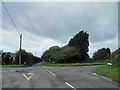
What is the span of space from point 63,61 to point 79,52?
627 centimetres

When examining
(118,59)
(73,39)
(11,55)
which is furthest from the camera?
(73,39)

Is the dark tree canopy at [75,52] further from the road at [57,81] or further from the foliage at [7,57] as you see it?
the road at [57,81]

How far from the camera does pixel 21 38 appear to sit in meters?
63.4

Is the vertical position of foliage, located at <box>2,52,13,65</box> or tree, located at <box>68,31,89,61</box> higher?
tree, located at <box>68,31,89,61</box>

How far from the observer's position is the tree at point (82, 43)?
9736 centimetres

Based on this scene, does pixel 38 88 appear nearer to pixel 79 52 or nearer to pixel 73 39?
pixel 79 52

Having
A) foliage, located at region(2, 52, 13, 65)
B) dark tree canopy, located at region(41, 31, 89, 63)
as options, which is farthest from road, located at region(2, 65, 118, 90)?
dark tree canopy, located at region(41, 31, 89, 63)

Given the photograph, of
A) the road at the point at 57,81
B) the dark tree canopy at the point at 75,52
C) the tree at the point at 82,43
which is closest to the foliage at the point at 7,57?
the dark tree canopy at the point at 75,52

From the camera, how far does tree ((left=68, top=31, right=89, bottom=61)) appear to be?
97363mm

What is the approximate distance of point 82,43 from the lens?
98.5 m

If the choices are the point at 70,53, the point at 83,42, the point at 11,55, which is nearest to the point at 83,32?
the point at 83,42

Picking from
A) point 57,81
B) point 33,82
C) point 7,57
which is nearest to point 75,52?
point 7,57

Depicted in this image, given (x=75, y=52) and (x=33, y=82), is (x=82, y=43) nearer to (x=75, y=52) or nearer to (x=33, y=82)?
(x=75, y=52)

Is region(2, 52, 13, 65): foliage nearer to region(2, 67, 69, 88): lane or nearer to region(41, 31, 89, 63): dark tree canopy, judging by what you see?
region(41, 31, 89, 63): dark tree canopy
